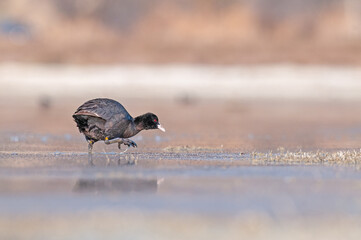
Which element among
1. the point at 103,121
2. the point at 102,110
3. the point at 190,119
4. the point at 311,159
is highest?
the point at 190,119

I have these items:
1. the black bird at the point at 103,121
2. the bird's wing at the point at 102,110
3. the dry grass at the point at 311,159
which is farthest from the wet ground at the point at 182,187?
the bird's wing at the point at 102,110

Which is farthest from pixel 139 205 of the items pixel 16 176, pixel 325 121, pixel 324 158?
pixel 325 121

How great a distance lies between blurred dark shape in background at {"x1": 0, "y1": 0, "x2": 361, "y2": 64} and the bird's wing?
22.4 m

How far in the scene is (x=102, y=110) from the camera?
37.9ft

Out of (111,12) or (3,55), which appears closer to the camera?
(3,55)

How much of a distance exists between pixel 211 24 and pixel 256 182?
97.4 feet

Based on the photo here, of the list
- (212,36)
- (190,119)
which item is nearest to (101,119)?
(190,119)

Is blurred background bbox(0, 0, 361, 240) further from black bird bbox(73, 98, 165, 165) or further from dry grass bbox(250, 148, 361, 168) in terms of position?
black bird bbox(73, 98, 165, 165)

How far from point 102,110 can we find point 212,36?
26.1 metres

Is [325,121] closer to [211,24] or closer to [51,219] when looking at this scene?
[51,219]

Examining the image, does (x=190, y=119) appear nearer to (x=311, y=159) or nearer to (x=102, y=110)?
(x=102, y=110)

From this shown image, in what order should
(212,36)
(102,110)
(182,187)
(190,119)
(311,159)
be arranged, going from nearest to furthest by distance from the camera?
(182,187) → (311,159) → (102,110) → (190,119) → (212,36)

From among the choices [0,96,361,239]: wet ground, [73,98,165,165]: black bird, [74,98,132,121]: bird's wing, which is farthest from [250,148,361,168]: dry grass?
[74,98,132,121]: bird's wing

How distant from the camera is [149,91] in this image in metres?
30.1
